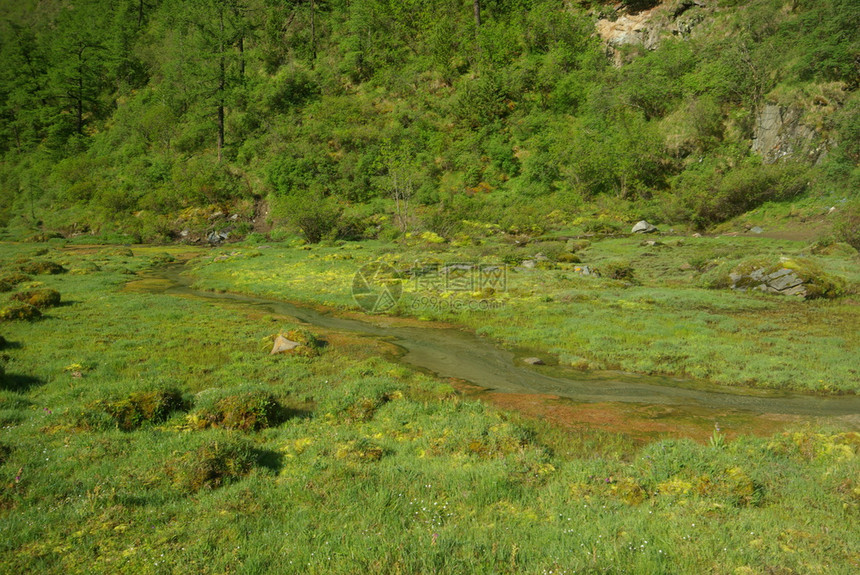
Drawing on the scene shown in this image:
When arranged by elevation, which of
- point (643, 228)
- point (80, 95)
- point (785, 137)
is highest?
point (80, 95)

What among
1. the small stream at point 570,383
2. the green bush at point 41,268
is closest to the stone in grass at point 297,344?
the small stream at point 570,383

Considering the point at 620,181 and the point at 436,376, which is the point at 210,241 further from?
the point at 620,181

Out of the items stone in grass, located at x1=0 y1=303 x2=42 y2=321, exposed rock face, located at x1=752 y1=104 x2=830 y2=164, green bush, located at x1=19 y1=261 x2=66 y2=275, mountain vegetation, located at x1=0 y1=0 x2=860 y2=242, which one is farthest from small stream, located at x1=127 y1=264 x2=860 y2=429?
exposed rock face, located at x1=752 y1=104 x2=830 y2=164

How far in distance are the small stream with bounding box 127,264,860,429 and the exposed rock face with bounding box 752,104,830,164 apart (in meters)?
42.6

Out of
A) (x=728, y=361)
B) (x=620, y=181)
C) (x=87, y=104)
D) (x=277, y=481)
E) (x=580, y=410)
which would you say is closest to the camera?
(x=277, y=481)

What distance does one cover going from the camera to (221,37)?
73.4 metres

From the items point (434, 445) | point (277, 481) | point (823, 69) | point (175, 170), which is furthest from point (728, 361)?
point (175, 170)

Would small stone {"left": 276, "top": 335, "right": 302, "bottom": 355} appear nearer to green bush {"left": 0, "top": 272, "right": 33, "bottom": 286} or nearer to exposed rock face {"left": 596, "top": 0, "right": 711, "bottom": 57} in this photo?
green bush {"left": 0, "top": 272, "right": 33, "bottom": 286}

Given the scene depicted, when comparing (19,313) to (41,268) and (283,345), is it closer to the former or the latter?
(283,345)

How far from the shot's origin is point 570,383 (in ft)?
49.0

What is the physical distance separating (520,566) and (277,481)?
4.71 m

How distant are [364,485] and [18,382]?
11.8 metres

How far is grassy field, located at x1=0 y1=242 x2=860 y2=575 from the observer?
5188mm

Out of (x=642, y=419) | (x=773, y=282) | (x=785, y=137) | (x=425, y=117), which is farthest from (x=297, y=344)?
(x=425, y=117)
